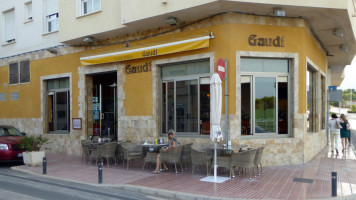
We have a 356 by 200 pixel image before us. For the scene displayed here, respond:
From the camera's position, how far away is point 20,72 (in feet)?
58.6

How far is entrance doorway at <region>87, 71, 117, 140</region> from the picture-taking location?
49.0ft

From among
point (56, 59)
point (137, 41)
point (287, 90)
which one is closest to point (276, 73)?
point (287, 90)

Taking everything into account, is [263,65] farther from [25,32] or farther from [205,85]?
[25,32]

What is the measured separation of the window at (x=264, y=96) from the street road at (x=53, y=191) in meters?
4.87

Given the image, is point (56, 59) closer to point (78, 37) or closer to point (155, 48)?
point (78, 37)

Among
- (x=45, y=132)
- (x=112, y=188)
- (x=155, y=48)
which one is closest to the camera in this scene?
(x=112, y=188)

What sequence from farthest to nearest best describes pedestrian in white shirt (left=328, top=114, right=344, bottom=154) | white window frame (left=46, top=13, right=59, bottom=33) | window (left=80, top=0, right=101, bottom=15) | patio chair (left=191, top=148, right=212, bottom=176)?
white window frame (left=46, top=13, right=59, bottom=33) < window (left=80, top=0, right=101, bottom=15) < pedestrian in white shirt (left=328, top=114, right=344, bottom=154) < patio chair (left=191, top=148, right=212, bottom=176)

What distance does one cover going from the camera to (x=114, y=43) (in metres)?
13.6

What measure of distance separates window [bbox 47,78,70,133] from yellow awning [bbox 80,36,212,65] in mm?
2548

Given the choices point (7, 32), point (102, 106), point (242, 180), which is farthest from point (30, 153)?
point (7, 32)

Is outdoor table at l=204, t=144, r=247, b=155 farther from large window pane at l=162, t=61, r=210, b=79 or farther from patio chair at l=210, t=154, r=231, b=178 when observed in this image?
large window pane at l=162, t=61, r=210, b=79

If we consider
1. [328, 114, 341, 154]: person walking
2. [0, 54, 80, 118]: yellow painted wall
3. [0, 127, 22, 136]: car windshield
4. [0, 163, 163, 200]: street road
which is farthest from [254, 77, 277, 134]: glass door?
[0, 127, 22, 136]: car windshield

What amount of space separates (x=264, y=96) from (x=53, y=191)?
23.8 feet

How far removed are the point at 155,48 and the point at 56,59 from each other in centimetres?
658
